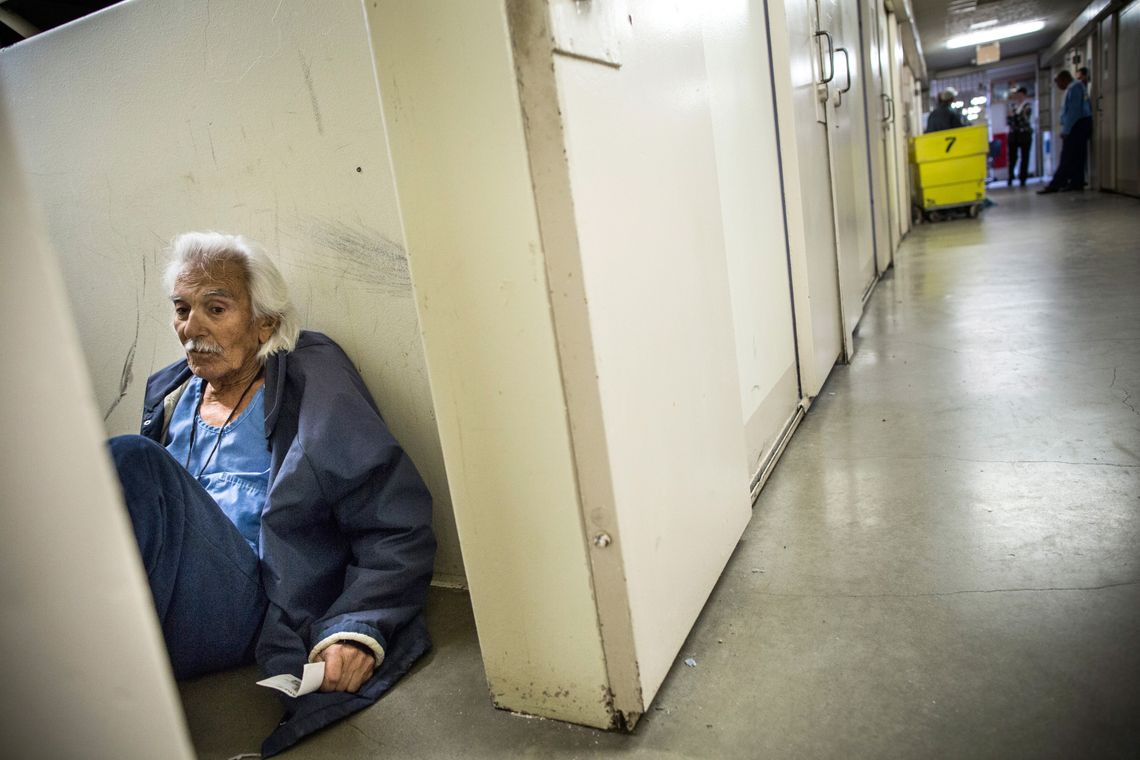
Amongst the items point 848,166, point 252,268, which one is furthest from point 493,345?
point 848,166

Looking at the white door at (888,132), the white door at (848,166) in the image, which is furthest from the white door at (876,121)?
the white door at (848,166)

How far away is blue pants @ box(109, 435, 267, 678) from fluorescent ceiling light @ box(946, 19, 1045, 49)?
15.4 meters

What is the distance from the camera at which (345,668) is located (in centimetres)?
134

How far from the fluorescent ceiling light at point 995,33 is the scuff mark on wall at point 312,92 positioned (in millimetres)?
14759

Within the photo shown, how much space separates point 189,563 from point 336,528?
31 centimetres

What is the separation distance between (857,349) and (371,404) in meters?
2.67

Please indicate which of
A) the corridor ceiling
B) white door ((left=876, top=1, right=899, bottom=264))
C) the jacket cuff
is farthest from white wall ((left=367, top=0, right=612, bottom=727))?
the corridor ceiling

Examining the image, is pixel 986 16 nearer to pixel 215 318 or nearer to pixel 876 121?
pixel 876 121

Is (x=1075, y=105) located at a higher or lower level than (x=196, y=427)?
higher

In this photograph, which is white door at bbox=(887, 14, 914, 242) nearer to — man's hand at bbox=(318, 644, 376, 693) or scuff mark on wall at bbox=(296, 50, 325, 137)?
scuff mark on wall at bbox=(296, 50, 325, 137)

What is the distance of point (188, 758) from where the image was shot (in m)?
0.41

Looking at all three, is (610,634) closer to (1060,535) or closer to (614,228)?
(614,228)

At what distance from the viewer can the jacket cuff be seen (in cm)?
135

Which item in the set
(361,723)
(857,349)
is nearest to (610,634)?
(361,723)
